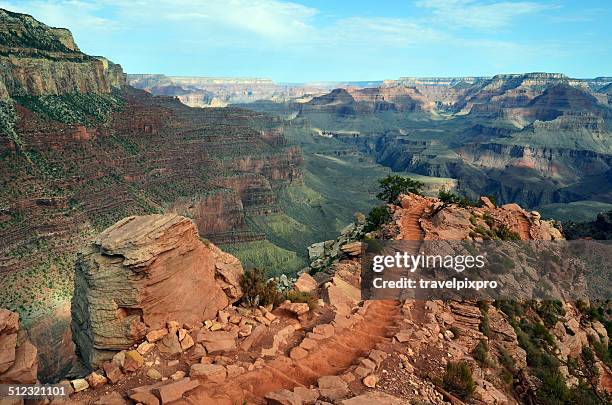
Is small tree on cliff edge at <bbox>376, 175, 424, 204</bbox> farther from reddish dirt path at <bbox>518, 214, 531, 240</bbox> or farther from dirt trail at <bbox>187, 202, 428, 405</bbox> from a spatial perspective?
dirt trail at <bbox>187, 202, 428, 405</bbox>

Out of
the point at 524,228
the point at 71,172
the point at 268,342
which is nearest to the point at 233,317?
the point at 268,342

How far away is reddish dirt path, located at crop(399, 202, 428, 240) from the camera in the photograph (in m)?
28.7

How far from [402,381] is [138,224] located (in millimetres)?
11098

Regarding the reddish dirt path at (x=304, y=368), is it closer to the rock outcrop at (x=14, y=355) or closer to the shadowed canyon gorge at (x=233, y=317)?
the shadowed canyon gorge at (x=233, y=317)

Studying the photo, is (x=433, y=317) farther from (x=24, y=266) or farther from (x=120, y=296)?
(x=24, y=266)

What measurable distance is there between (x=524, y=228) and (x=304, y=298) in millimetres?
22805

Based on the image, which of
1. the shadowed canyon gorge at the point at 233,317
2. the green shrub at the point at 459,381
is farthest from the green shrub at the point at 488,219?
the green shrub at the point at 459,381

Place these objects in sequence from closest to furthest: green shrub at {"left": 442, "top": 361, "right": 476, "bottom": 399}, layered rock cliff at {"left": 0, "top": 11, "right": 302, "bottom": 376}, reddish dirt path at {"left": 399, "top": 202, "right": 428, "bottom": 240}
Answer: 1. green shrub at {"left": 442, "top": 361, "right": 476, "bottom": 399}
2. reddish dirt path at {"left": 399, "top": 202, "right": 428, "bottom": 240}
3. layered rock cliff at {"left": 0, "top": 11, "right": 302, "bottom": 376}

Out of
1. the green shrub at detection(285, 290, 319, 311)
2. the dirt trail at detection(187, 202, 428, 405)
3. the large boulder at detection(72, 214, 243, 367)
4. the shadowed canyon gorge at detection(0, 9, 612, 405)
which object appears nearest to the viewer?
the dirt trail at detection(187, 202, 428, 405)

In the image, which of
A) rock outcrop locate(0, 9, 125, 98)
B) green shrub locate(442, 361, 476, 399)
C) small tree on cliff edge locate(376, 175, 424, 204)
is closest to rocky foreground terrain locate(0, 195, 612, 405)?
green shrub locate(442, 361, 476, 399)

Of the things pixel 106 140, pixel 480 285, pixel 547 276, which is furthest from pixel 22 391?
pixel 106 140

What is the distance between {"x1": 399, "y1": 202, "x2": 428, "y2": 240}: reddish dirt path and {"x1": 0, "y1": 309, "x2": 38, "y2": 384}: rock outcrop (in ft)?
69.1

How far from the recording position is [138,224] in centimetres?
1664

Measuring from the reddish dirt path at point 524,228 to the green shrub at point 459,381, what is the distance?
20.7 meters
